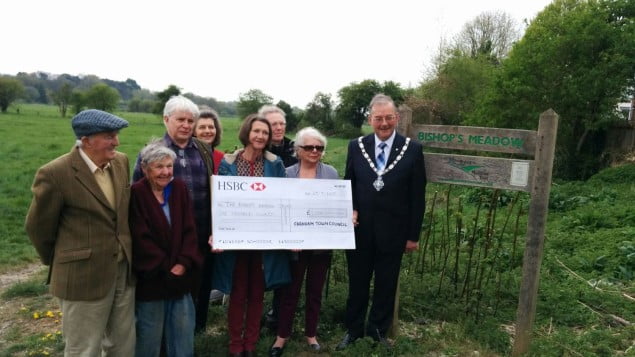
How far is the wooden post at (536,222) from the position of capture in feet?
13.4

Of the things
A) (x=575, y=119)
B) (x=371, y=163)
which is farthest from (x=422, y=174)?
(x=575, y=119)

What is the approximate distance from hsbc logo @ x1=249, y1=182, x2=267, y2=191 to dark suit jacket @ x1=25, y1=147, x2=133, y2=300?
1.22 m

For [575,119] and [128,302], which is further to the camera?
[575,119]

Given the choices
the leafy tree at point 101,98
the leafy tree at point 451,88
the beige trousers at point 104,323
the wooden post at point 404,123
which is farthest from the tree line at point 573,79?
the leafy tree at point 101,98

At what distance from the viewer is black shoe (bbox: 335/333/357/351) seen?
178 inches

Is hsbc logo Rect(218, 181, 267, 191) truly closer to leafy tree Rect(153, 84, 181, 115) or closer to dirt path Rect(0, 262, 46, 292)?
dirt path Rect(0, 262, 46, 292)

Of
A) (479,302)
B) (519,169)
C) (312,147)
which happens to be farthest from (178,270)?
(479,302)

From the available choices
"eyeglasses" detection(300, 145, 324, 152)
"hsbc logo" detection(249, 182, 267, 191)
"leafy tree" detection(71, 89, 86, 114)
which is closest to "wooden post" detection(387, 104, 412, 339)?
"eyeglasses" detection(300, 145, 324, 152)

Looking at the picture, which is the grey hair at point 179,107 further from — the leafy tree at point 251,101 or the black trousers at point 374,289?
the leafy tree at point 251,101

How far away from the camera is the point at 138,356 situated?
3.75 m

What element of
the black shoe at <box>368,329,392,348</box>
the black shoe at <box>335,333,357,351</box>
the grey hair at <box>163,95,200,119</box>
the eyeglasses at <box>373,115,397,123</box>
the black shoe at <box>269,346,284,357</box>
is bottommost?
the black shoe at <box>269,346,284,357</box>

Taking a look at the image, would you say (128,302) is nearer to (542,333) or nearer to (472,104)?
(542,333)

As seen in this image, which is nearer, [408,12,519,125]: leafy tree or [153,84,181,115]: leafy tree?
[408,12,519,125]: leafy tree

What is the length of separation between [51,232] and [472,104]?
89.7 ft
